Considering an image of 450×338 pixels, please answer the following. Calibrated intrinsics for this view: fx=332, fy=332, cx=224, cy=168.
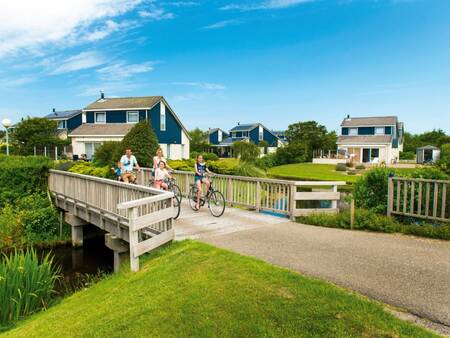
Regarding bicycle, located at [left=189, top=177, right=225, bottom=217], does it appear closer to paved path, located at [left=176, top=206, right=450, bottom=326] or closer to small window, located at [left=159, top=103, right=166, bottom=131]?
paved path, located at [left=176, top=206, right=450, bottom=326]

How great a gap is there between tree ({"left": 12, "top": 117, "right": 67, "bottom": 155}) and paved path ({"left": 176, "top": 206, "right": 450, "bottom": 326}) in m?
39.8

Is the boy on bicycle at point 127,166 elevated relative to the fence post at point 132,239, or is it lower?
elevated

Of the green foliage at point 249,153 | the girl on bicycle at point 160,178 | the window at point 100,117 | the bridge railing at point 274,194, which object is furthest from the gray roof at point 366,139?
the girl on bicycle at point 160,178

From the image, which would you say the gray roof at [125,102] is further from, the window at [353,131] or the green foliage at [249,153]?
the window at [353,131]

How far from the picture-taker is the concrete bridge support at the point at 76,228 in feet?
44.2

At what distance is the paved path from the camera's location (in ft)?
14.6

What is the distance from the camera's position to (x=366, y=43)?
21359 millimetres

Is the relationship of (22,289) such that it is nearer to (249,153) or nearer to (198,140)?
(249,153)

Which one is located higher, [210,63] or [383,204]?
[210,63]

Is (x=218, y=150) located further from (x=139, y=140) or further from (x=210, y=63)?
(x=139, y=140)

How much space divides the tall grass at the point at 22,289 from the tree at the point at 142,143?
41.0 feet

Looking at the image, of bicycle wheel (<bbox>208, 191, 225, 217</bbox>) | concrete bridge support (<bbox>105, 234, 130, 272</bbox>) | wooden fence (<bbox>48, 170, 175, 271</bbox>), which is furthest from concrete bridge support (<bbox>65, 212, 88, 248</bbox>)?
bicycle wheel (<bbox>208, 191, 225, 217</bbox>)

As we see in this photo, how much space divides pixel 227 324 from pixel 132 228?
3138 mm

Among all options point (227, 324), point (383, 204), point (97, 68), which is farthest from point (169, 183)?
point (97, 68)
